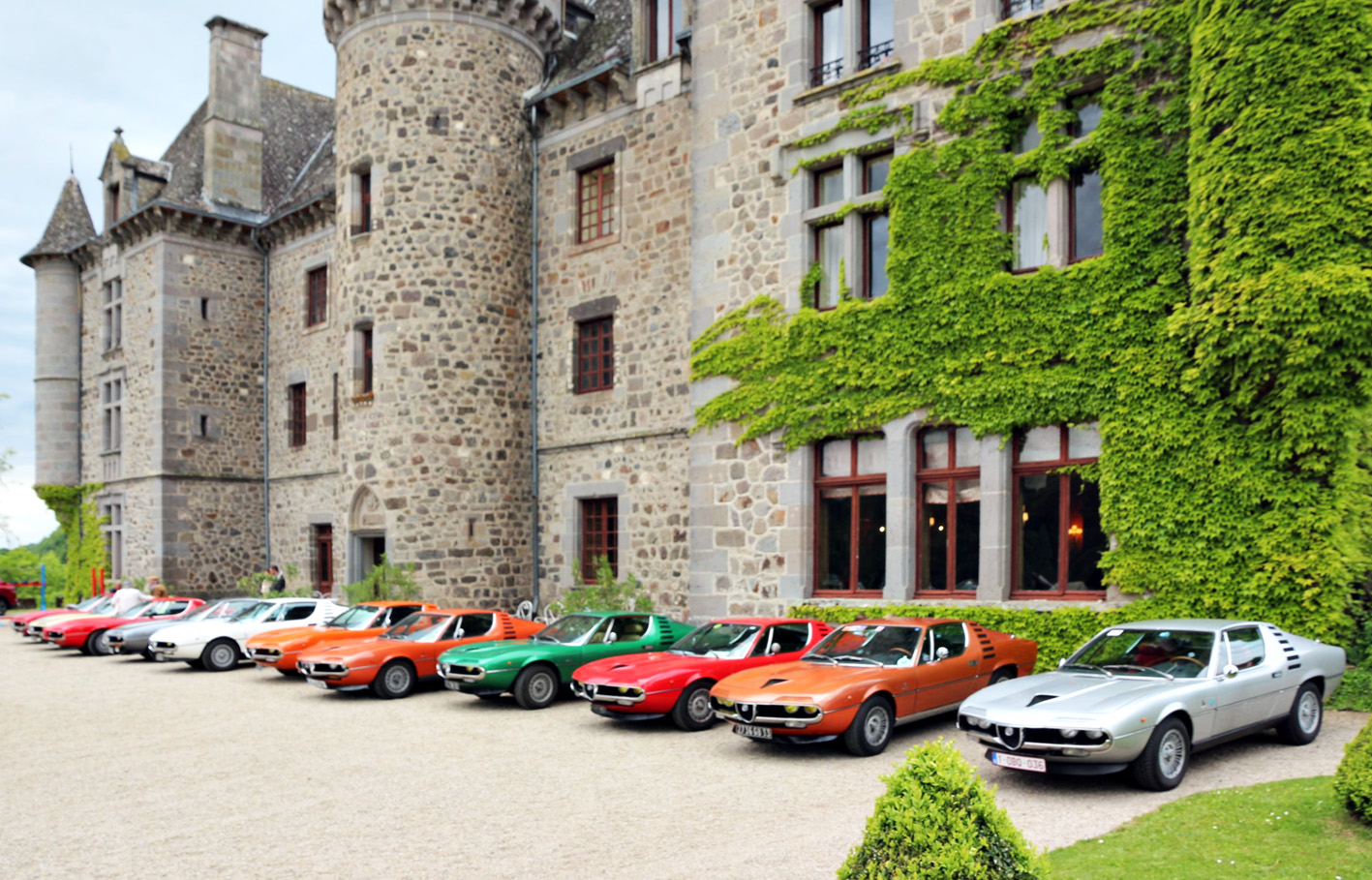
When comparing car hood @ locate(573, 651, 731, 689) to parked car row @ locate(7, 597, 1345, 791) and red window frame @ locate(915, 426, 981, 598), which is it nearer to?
parked car row @ locate(7, 597, 1345, 791)

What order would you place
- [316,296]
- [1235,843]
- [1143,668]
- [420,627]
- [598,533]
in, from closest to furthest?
[1235,843]
[1143,668]
[420,627]
[598,533]
[316,296]

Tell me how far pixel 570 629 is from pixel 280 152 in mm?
23637

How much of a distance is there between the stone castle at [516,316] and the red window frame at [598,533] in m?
0.07

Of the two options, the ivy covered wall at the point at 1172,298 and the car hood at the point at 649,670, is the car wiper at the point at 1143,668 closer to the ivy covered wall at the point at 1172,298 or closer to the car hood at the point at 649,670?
the ivy covered wall at the point at 1172,298

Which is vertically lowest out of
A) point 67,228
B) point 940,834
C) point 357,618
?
point 357,618

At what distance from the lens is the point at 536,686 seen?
42.5ft

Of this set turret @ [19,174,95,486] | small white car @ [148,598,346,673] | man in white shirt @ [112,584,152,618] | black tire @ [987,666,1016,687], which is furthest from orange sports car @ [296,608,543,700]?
turret @ [19,174,95,486]

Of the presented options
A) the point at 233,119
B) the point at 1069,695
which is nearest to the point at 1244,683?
the point at 1069,695

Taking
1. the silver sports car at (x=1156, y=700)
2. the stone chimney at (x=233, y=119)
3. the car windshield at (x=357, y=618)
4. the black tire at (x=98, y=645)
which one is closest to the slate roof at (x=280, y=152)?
the stone chimney at (x=233, y=119)

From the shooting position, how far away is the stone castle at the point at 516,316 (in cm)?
1506

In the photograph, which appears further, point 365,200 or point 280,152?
point 280,152

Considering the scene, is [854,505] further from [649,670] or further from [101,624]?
[101,624]

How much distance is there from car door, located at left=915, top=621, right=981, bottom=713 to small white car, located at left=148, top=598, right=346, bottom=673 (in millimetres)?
11699

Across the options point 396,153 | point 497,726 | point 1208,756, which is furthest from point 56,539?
point 1208,756
